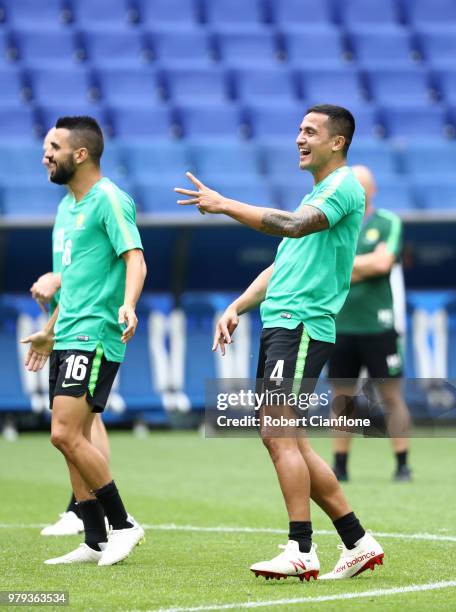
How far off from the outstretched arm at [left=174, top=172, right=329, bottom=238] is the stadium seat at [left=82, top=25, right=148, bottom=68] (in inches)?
551

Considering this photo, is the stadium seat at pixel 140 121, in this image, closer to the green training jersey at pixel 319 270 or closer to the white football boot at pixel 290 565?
the green training jersey at pixel 319 270

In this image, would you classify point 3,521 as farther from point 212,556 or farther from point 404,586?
point 404,586

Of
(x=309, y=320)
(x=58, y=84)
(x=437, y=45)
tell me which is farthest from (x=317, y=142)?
(x=437, y=45)

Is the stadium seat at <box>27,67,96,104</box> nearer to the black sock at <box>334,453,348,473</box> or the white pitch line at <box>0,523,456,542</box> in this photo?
the black sock at <box>334,453,348,473</box>

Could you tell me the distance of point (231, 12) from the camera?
20.5m

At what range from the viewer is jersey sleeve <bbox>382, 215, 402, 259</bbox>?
9.60 meters

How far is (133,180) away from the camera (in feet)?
51.0

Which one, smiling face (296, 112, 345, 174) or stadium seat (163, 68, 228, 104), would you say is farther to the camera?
stadium seat (163, 68, 228, 104)

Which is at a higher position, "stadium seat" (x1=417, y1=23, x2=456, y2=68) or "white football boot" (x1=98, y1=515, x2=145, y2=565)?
"stadium seat" (x1=417, y1=23, x2=456, y2=68)

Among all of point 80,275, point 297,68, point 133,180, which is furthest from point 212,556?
point 297,68

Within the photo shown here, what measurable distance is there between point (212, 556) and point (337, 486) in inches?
37.4

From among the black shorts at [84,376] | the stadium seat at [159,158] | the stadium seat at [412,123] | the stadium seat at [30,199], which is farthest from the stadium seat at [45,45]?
the black shorts at [84,376]

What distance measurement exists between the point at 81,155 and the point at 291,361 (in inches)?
64.0

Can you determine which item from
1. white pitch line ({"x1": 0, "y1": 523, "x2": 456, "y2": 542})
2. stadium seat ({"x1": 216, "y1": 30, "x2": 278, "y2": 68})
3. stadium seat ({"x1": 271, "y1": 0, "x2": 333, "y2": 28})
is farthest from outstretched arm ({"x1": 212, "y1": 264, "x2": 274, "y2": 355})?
stadium seat ({"x1": 271, "y1": 0, "x2": 333, "y2": 28})
